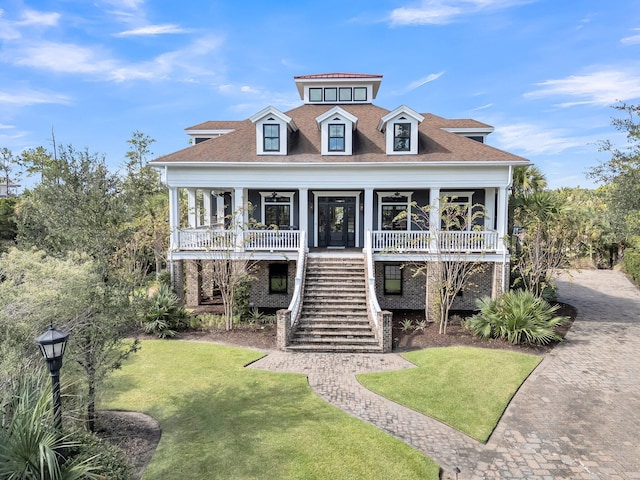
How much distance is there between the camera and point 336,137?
60.4 ft

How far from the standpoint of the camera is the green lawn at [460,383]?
8.84 metres

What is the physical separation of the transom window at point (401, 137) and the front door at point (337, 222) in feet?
12.8

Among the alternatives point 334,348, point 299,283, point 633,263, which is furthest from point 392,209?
point 633,263

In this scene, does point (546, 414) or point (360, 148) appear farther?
point (360, 148)

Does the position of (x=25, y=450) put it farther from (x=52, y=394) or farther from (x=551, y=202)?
(x=551, y=202)

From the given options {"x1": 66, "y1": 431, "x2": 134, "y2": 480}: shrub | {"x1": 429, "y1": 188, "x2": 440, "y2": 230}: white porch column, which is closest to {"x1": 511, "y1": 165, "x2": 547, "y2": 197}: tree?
{"x1": 429, "y1": 188, "x2": 440, "y2": 230}: white porch column

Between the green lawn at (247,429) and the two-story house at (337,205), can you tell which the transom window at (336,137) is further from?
the green lawn at (247,429)

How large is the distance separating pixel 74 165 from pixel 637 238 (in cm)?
2095

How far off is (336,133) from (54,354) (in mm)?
15216

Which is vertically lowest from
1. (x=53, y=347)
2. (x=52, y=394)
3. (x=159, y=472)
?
(x=159, y=472)

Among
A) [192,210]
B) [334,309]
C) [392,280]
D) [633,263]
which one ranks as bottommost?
[334,309]

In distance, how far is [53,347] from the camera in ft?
18.5

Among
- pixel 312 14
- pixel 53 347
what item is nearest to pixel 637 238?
pixel 312 14

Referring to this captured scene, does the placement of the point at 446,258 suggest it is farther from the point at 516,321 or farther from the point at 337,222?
the point at 337,222
